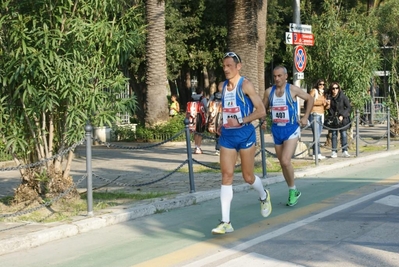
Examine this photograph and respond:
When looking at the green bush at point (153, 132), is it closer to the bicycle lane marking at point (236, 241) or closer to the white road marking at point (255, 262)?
the bicycle lane marking at point (236, 241)

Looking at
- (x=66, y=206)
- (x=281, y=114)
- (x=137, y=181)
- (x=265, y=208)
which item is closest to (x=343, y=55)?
(x=137, y=181)

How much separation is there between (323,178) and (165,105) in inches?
470

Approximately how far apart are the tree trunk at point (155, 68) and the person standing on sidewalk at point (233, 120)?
53.6ft

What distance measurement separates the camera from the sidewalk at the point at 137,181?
25.2ft

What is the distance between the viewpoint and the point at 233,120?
7656mm

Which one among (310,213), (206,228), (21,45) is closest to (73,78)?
(21,45)

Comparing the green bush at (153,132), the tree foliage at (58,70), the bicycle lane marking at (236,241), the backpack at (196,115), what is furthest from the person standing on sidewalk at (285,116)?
the green bush at (153,132)

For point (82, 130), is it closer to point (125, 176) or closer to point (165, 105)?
point (125, 176)

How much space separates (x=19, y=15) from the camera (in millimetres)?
8547

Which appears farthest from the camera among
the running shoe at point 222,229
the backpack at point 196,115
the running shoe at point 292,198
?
the backpack at point 196,115

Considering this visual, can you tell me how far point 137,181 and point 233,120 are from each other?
218 inches

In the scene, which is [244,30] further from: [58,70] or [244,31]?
[58,70]

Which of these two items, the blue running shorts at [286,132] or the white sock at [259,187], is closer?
the white sock at [259,187]

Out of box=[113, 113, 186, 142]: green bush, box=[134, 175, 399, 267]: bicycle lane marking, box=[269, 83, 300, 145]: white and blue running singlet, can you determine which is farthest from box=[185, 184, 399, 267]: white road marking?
box=[113, 113, 186, 142]: green bush
